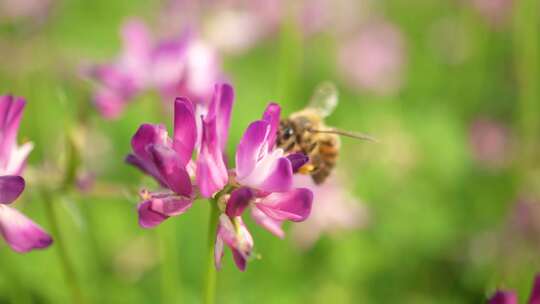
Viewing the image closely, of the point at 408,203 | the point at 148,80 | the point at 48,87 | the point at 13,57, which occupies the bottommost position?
the point at 408,203

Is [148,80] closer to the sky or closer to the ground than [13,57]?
closer to the sky

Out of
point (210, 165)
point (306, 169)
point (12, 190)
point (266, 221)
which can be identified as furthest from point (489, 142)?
point (12, 190)

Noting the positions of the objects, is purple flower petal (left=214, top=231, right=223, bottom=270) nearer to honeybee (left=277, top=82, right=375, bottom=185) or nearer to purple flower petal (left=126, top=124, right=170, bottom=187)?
purple flower petal (left=126, top=124, right=170, bottom=187)

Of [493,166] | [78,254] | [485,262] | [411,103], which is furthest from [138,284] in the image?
[411,103]

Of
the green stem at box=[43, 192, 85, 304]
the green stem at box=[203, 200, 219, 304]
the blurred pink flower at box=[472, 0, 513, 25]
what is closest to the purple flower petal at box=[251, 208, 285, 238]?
the green stem at box=[203, 200, 219, 304]

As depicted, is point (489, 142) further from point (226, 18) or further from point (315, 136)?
point (315, 136)

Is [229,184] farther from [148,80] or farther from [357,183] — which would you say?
[357,183]

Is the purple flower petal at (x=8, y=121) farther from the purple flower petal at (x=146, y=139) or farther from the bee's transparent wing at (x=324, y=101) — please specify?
the bee's transparent wing at (x=324, y=101)
